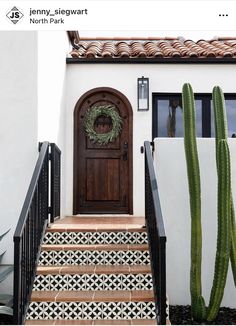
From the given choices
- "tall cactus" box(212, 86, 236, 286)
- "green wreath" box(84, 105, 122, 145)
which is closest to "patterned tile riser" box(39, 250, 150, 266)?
"tall cactus" box(212, 86, 236, 286)

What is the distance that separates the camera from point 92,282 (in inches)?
187

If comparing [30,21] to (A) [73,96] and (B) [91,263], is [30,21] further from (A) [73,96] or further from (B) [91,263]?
(B) [91,263]

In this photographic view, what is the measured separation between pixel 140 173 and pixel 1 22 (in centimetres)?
363

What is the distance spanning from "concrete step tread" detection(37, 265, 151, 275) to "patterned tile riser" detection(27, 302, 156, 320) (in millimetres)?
401

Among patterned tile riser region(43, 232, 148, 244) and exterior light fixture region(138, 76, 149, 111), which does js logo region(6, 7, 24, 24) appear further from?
exterior light fixture region(138, 76, 149, 111)

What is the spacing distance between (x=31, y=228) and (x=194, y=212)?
187 centimetres

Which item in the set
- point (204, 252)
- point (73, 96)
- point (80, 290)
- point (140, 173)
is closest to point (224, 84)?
point (140, 173)

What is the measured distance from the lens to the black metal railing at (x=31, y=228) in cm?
392

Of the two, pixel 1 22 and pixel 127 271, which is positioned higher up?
pixel 1 22

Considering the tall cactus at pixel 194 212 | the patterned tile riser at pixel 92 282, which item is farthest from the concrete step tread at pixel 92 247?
the tall cactus at pixel 194 212

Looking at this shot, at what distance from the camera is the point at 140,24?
5363mm

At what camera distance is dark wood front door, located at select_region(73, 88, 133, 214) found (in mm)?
7820

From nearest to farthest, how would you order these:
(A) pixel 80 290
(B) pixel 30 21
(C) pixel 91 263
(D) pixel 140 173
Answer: (A) pixel 80 290
(C) pixel 91 263
(B) pixel 30 21
(D) pixel 140 173

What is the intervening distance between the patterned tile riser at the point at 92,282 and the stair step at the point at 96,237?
0.67m
